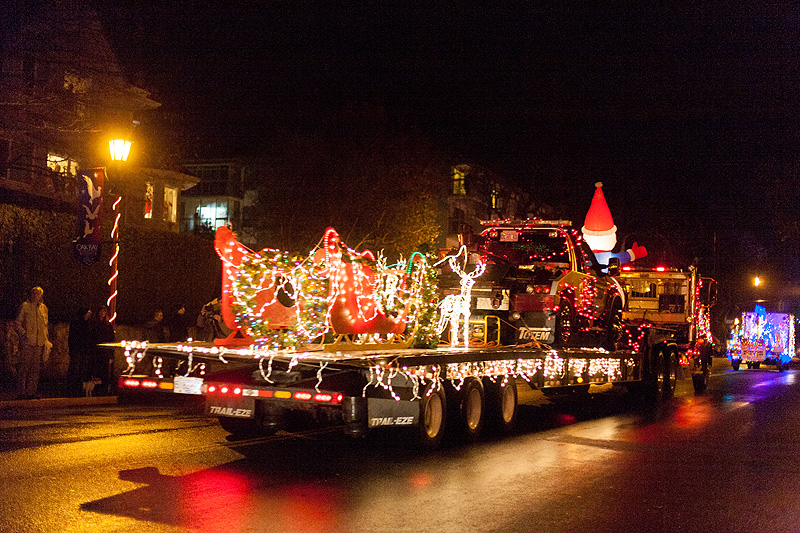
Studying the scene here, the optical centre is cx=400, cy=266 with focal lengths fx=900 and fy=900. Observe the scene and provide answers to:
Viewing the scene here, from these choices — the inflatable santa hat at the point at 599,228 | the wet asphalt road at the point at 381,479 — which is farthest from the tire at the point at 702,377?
the wet asphalt road at the point at 381,479

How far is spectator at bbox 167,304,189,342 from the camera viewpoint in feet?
79.6

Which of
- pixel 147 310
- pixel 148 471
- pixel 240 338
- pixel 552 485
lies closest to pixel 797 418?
pixel 552 485

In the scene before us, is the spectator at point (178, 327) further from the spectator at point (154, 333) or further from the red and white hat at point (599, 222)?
the red and white hat at point (599, 222)

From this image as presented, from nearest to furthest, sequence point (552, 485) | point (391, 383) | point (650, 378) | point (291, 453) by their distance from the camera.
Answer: point (552, 485)
point (391, 383)
point (291, 453)
point (650, 378)

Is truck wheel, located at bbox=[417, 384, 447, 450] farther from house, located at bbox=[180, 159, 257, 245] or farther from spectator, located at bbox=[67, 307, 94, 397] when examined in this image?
house, located at bbox=[180, 159, 257, 245]

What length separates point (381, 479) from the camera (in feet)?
29.4

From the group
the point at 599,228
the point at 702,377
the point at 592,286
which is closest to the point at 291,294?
the point at 592,286

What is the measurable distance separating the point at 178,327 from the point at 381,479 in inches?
675

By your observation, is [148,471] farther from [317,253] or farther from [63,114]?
[63,114]

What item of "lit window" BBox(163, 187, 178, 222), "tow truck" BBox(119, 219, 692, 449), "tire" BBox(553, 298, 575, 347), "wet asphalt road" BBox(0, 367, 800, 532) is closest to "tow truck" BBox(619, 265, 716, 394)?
"tow truck" BBox(119, 219, 692, 449)

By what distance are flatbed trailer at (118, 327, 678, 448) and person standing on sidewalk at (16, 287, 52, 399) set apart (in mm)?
4401

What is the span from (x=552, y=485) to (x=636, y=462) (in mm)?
1995

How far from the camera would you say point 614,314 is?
57.4ft

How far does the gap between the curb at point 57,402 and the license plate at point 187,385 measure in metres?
6.48
